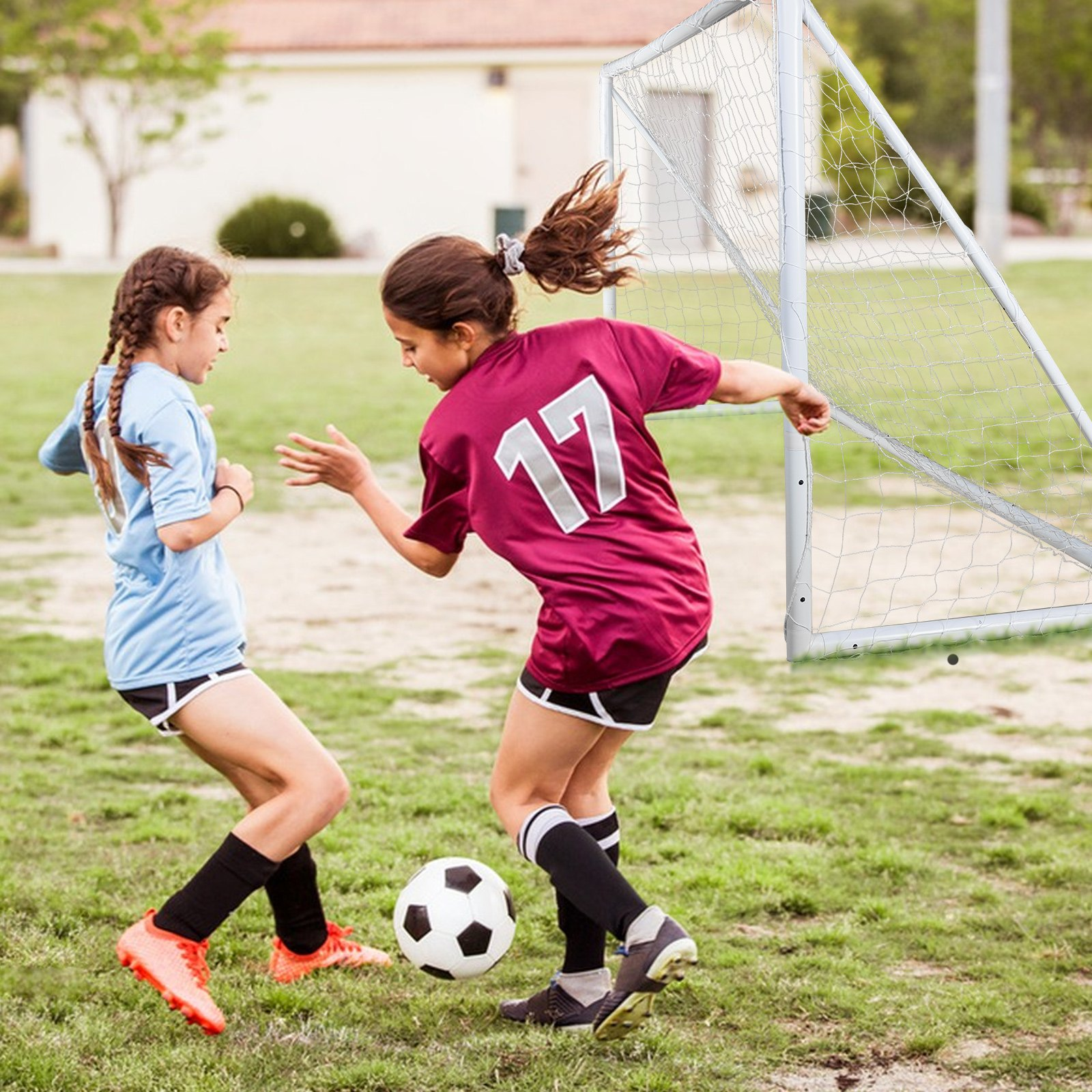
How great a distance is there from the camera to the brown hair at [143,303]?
3.48 meters

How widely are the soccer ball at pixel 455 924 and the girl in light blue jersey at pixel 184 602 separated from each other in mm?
292

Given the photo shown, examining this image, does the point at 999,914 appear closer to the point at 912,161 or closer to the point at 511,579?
the point at 912,161

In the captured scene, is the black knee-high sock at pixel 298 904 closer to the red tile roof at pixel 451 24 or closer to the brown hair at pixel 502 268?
the brown hair at pixel 502 268

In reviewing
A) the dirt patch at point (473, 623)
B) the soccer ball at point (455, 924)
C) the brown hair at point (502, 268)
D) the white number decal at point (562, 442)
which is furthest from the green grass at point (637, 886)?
the brown hair at point (502, 268)

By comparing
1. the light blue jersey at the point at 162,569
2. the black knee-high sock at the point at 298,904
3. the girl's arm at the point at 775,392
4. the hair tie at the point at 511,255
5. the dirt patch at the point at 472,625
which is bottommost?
the dirt patch at the point at 472,625

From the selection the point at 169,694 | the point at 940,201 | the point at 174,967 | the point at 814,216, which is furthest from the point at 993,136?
the point at 174,967

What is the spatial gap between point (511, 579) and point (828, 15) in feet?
112

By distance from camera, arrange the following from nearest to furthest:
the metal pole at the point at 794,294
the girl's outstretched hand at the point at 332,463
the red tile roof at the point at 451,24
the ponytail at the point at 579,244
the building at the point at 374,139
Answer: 1. the ponytail at the point at 579,244
2. the girl's outstretched hand at the point at 332,463
3. the metal pole at the point at 794,294
4. the red tile roof at the point at 451,24
5. the building at the point at 374,139

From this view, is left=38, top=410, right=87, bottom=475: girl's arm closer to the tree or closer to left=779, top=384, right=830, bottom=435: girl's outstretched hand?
left=779, top=384, right=830, bottom=435: girl's outstretched hand

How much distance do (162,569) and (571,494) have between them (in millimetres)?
906

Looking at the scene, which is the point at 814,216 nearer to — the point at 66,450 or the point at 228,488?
the point at 228,488

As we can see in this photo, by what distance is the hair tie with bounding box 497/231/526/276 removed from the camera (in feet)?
10.5

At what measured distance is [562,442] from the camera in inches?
122

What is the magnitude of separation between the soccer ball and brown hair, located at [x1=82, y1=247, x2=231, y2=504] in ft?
3.57
